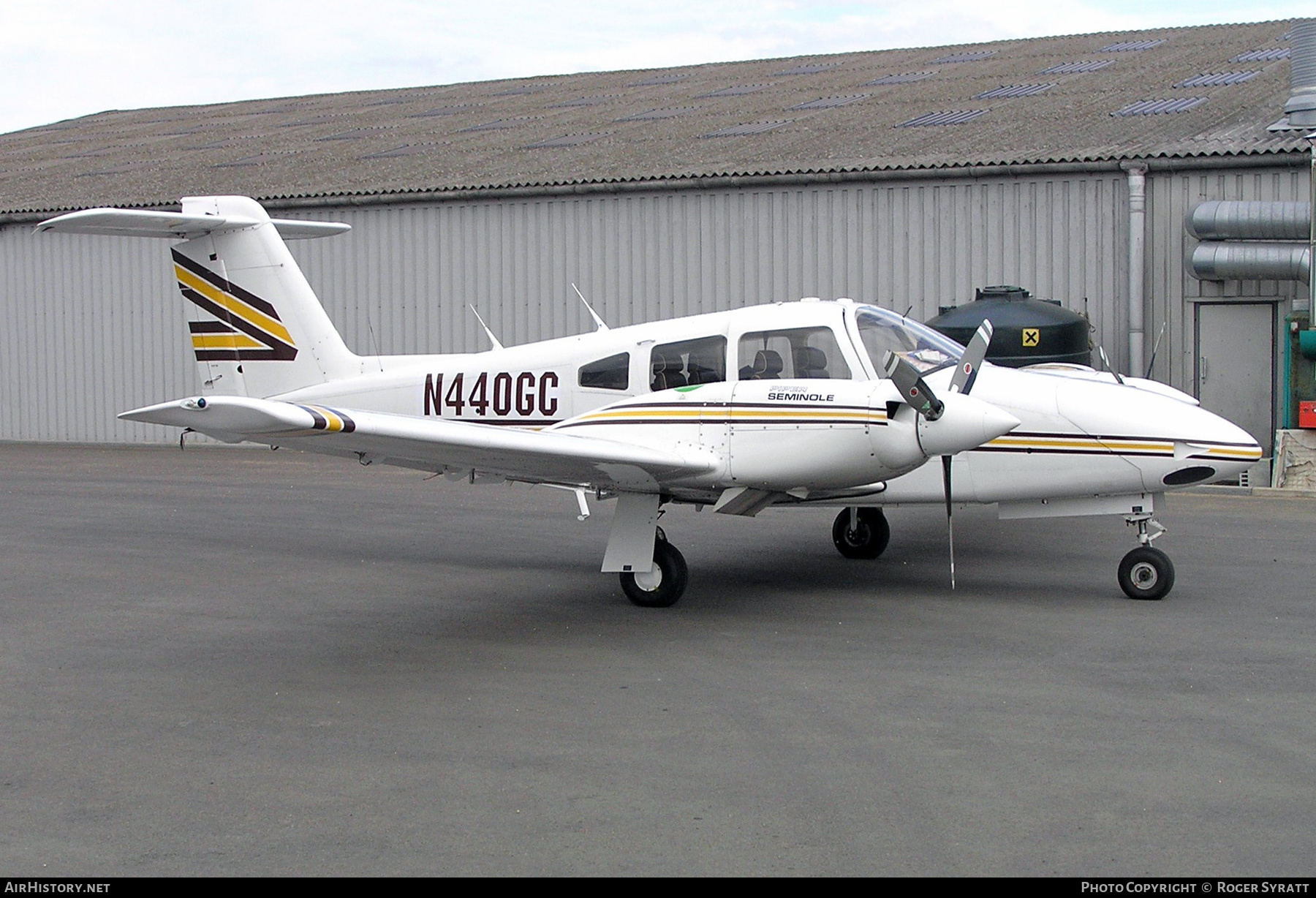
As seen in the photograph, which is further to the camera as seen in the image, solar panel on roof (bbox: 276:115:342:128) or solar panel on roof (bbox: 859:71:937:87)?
solar panel on roof (bbox: 276:115:342:128)

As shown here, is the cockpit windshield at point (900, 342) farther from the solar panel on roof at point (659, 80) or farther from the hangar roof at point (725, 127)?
the solar panel on roof at point (659, 80)

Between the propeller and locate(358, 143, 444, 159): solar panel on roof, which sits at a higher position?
locate(358, 143, 444, 159): solar panel on roof

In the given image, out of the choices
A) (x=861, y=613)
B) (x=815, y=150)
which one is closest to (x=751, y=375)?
(x=861, y=613)

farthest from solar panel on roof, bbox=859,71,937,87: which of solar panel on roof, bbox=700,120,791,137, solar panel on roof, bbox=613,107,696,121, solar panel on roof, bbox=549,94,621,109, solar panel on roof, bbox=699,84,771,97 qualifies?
solar panel on roof, bbox=549,94,621,109

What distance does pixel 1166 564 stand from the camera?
9.54m

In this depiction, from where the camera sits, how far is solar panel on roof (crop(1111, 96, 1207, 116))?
21.7m

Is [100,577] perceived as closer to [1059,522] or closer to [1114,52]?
[1059,522]

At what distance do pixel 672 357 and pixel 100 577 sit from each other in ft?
17.0

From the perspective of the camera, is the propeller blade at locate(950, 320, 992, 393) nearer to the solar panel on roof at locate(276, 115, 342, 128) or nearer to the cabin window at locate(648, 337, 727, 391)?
the cabin window at locate(648, 337, 727, 391)

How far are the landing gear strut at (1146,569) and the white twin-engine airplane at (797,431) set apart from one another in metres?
0.01

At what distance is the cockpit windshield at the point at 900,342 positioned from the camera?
31.5ft

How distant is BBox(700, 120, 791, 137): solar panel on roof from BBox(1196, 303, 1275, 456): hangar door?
926cm

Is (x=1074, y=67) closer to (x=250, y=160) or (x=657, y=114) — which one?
(x=657, y=114)

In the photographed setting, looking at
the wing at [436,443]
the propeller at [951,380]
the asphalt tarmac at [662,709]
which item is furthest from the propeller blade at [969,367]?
the wing at [436,443]
